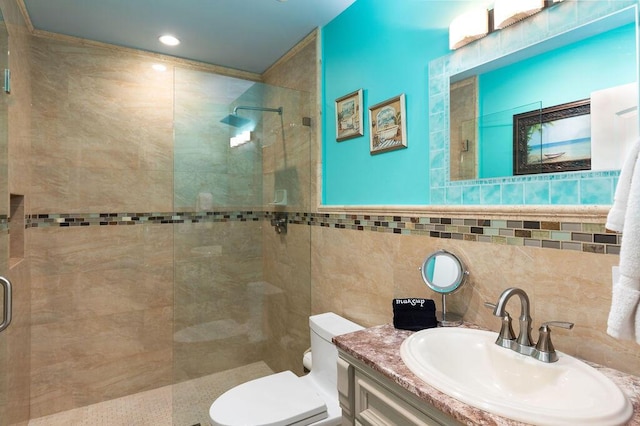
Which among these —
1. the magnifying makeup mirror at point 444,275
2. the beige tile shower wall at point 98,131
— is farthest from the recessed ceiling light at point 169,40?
the magnifying makeup mirror at point 444,275

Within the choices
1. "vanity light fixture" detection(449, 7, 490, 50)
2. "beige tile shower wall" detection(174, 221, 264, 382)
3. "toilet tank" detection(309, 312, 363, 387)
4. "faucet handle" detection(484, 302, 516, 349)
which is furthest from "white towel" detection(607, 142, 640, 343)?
"beige tile shower wall" detection(174, 221, 264, 382)

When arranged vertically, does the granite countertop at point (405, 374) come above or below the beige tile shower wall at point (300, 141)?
below

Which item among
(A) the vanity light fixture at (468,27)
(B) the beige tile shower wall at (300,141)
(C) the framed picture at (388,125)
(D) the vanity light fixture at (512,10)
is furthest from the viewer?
(B) the beige tile shower wall at (300,141)

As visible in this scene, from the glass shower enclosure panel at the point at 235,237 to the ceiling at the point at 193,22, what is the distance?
0.33 metres

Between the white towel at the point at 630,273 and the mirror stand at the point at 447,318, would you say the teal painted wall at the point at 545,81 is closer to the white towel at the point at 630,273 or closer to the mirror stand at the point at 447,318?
the white towel at the point at 630,273

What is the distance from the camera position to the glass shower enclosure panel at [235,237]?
7.15 ft

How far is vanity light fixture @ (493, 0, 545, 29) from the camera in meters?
1.09

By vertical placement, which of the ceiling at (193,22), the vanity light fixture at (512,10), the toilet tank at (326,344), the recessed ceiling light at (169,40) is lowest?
the toilet tank at (326,344)

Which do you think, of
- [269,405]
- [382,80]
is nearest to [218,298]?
[269,405]

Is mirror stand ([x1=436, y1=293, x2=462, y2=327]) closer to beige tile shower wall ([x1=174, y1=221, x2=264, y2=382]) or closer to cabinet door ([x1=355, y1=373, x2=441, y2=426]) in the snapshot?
cabinet door ([x1=355, y1=373, x2=441, y2=426])

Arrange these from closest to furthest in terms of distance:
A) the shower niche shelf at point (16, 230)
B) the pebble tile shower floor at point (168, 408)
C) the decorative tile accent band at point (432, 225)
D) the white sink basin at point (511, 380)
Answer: the white sink basin at point (511, 380) < the decorative tile accent band at point (432, 225) < the shower niche shelf at point (16, 230) < the pebble tile shower floor at point (168, 408)

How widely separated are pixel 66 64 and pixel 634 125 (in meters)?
2.98

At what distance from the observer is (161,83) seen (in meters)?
2.54

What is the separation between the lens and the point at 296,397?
1.60 metres
